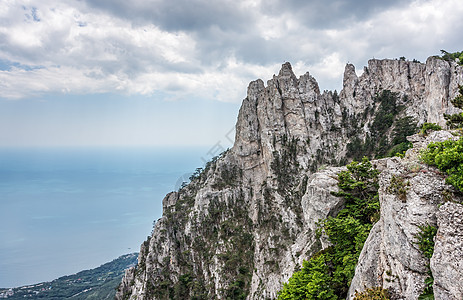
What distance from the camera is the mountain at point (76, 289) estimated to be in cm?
8630

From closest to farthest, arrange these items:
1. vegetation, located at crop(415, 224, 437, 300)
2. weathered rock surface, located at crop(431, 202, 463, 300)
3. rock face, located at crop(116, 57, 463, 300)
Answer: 1. weathered rock surface, located at crop(431, 202, 463, 300)
2. vegetation, located at crop(415, 224, 437, 300)
3. rock face, located at crop(116, 57, 463, 300)

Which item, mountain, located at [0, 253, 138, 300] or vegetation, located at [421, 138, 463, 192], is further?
mountain, located at [0, 253, 138, 300]

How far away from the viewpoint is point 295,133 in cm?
5575

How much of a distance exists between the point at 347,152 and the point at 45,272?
540 ft

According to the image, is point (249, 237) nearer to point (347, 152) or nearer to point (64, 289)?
point (347, 152)

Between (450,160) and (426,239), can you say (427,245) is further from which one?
(450,160)

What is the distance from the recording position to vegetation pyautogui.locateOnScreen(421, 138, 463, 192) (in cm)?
909

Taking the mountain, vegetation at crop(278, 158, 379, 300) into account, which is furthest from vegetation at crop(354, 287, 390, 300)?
the mountain

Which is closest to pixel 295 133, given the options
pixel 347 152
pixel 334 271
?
pixel 347 152

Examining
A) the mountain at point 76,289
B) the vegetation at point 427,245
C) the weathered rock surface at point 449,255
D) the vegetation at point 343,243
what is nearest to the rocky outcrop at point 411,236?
the weathered rock surface at point 449,255

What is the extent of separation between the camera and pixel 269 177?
174 feet

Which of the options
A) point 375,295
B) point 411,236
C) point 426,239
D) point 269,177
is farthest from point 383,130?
point 375,295

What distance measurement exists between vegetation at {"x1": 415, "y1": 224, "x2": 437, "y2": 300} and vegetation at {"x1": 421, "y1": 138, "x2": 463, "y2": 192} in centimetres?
179

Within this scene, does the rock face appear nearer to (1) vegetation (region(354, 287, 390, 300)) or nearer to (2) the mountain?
(1) vegetation (region(354, 287, 390, 300))
